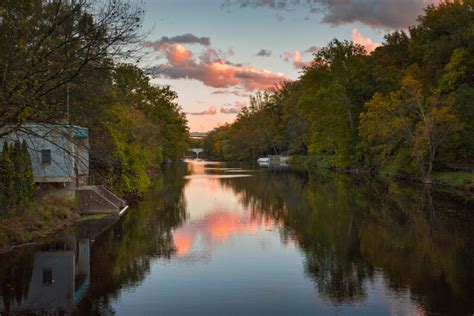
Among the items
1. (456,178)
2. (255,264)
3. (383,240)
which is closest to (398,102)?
→ (456,178)

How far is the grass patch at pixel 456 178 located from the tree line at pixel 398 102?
118cm

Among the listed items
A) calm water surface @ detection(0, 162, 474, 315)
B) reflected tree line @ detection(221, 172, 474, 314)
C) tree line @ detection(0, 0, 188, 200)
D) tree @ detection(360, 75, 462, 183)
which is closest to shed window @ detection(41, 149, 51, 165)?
calm water surface @ detection(0, 162, 474, 315)

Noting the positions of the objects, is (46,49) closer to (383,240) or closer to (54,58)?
(54,58)

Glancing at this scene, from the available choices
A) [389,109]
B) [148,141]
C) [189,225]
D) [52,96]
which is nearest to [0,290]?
[52,96]

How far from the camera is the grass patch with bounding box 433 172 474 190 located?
43344 millimetres

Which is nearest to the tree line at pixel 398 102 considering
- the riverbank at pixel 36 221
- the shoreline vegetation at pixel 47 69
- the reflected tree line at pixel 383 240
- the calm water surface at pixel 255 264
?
the reflected tree line at pixel 383 240

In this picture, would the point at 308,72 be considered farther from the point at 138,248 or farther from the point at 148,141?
the point at 138,248

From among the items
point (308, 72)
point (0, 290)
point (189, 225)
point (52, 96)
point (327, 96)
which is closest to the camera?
point (0, 290)

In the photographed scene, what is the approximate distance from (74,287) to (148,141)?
35.7 m

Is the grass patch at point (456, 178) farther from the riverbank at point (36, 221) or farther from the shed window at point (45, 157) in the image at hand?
the shed window at point (45, 157)

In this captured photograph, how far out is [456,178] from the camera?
46031mm

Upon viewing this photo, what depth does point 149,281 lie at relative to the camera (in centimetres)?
1661

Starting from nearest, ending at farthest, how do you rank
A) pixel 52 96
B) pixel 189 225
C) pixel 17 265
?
pixel 17 265 → pixel 52 96 → pixel 189 225

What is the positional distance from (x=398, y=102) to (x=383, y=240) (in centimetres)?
3079
